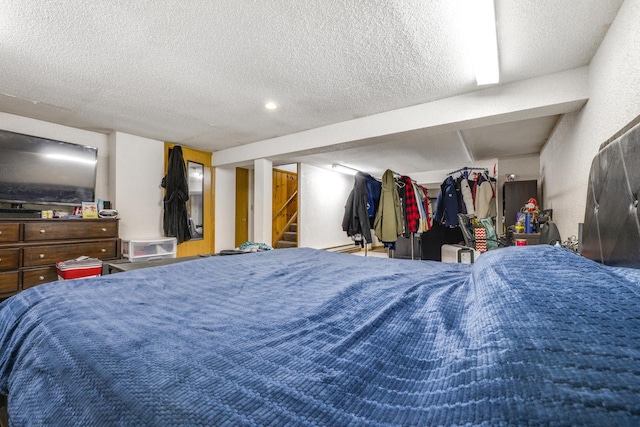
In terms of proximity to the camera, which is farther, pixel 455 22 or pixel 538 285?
pixel 455 22


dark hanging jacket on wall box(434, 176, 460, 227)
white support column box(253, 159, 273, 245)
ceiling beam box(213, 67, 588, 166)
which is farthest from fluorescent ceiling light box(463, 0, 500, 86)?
white support column box(253, 159, 273, 245)

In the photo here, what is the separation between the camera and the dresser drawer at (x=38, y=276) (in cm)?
273

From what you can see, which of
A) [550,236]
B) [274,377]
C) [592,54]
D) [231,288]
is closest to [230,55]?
[231,288]

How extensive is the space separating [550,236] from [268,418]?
2.59 metres

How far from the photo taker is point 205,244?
4855mm

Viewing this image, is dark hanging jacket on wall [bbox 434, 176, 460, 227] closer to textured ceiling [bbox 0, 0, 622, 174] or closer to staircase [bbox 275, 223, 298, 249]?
textured ceiling [bbox 0, 0, 622, 174]

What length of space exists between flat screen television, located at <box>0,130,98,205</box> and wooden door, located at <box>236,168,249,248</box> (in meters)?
2.60

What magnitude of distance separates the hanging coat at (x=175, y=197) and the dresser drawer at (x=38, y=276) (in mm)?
1423

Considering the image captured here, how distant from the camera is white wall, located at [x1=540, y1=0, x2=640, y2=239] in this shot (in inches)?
56.6

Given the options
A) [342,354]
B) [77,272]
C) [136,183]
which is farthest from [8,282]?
[342,354]

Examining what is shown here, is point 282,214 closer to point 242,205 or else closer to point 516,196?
point 242,205

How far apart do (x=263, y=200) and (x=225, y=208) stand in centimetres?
125

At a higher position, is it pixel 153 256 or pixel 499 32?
pixel 499 32

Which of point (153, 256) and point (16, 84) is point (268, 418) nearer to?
point (16, 84)
